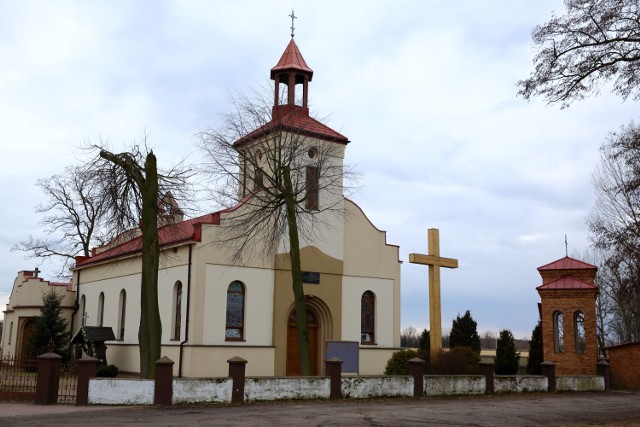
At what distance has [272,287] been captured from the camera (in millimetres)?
25625

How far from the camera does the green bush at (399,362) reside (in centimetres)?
2483

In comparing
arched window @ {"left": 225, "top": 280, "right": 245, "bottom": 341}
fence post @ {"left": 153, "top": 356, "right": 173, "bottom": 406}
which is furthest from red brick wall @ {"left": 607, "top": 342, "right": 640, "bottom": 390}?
fence post @ {"left": 153, "top": 356, "right": 173, "bottom": 406}

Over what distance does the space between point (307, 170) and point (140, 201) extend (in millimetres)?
6862

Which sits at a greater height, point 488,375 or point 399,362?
point 399,362

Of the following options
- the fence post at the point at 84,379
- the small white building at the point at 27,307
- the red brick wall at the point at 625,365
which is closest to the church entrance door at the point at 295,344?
the fence post at the point at 84,379

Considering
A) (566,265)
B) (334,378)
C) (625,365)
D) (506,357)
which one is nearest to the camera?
(334,378)

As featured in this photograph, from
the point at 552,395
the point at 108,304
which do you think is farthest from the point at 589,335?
the point at 108,304

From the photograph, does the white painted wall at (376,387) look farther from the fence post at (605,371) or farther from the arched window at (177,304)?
the fence post at (605,371)

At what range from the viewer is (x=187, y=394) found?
17422 mm

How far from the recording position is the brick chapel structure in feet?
85.8

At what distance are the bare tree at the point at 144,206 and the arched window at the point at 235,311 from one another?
4.90 meters

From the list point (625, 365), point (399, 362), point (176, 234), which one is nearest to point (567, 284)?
point (625, 365)

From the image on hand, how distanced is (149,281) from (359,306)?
34.1 feet

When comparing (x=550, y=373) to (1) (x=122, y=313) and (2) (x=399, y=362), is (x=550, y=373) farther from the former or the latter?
(1) (x=122, y=313)
